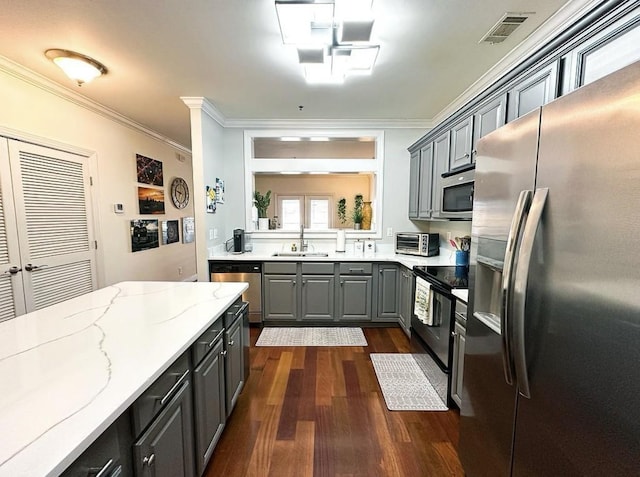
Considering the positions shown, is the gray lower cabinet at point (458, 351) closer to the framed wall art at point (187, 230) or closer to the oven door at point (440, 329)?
the oven door at point (440, 329)

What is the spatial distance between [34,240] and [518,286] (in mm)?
3874

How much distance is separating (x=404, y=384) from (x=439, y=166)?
215 centimetres

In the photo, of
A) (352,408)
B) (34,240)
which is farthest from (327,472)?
(34,240)

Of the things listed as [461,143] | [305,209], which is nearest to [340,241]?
[461,143]

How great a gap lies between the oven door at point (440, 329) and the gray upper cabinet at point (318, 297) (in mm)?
1287

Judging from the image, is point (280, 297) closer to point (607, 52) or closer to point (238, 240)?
point (238, 240)

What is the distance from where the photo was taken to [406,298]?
320 cm

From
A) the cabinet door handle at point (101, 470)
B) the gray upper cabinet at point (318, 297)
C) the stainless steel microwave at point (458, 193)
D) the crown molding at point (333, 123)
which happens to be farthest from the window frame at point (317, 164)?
the cabinet door handle at point (101, 470)

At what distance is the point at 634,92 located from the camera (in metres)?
0.65

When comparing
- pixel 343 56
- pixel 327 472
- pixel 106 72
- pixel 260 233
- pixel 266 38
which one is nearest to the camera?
pixel 327 472

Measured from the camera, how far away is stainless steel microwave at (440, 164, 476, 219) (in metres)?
2.36

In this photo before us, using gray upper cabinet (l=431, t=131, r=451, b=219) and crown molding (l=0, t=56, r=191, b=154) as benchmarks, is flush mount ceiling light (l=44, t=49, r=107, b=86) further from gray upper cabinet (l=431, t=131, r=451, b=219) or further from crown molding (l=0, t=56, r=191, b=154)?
gray upper cabinet (l=431, t=131, r=451, b=219)

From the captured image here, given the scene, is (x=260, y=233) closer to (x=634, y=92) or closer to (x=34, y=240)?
(x=34, y=240)

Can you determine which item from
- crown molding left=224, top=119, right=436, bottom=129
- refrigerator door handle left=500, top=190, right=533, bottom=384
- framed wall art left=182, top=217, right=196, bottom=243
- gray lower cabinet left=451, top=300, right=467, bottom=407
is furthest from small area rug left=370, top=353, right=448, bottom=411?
framed wall art left=182, top=217, right=196, bottom=243
